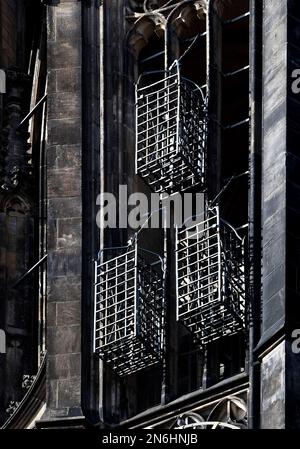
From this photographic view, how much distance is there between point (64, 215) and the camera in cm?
7094

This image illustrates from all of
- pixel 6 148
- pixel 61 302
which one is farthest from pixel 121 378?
pixel 6 148

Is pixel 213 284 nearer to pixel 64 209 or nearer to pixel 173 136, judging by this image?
pixel 173 136

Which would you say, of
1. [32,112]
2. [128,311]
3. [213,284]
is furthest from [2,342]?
[213,284]

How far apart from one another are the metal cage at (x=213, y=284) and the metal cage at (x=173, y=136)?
1.01m

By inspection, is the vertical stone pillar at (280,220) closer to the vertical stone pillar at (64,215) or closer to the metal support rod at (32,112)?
the vertical stone pillar at (64,215)

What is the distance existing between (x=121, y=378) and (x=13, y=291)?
425 centimetres

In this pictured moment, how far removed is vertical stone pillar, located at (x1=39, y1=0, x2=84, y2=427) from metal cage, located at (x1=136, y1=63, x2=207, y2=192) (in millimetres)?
909

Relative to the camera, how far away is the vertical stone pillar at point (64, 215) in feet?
229

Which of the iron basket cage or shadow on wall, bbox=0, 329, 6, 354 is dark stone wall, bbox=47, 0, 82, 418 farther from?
shadow on wall, bbox=0, 329, 6, 354

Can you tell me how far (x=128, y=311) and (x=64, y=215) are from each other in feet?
6.21

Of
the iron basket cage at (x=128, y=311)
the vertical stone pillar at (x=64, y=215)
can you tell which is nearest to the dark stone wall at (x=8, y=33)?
the vertical stone pillar at (x=64, y=215)
